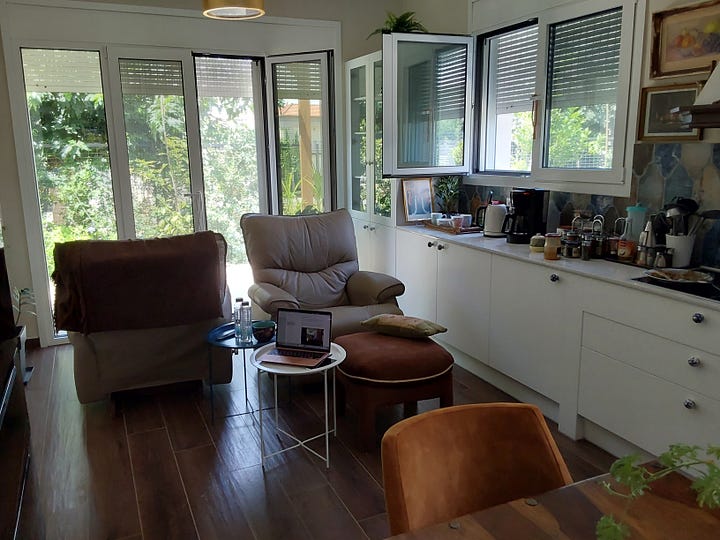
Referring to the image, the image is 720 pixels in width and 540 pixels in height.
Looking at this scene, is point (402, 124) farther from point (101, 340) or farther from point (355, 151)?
point (101, 340)

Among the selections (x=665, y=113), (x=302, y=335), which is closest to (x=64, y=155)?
(x=302, y=335)

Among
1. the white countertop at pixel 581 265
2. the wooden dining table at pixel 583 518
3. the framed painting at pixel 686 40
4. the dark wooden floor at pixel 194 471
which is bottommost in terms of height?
the dark wooden floor at pixel 194 471

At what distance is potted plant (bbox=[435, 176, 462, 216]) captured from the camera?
4.36m

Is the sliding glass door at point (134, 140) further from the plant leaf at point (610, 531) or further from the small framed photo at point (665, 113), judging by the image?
the plant leaf at point (610, 531)

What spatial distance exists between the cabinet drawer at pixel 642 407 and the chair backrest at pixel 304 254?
1.70 metres

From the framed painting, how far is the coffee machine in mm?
911

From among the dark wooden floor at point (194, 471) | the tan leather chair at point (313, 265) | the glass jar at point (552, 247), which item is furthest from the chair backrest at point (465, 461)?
the tan leather chair at point (313, 265)

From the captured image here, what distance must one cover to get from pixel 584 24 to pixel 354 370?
7.28 feet

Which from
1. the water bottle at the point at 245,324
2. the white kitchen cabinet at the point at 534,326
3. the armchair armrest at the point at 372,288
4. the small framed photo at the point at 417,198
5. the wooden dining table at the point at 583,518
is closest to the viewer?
the wooden dining table at the point at 583,518

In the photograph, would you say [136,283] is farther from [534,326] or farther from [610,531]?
[610,531]

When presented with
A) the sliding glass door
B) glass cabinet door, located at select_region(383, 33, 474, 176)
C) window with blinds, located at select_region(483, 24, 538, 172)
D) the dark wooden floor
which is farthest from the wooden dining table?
the sliding glass door

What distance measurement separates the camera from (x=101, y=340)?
10.1ft

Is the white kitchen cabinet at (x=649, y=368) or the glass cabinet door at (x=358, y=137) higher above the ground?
the glass cabinet door at (x=358, y=137)

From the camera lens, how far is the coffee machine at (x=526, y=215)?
137 inches
